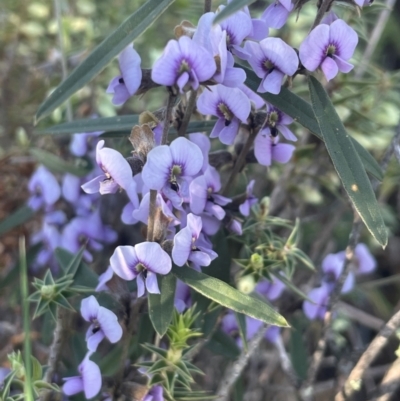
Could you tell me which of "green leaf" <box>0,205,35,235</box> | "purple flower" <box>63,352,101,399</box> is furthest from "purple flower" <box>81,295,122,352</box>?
"green leaf" <box>0,205,35,235</box>

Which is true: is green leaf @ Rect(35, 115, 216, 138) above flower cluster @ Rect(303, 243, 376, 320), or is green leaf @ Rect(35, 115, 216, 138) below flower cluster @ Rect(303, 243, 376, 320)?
above

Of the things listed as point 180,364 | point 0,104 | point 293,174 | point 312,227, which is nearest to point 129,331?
point 180,364

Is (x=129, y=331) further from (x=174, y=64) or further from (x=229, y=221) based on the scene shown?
(x=174, y=64)

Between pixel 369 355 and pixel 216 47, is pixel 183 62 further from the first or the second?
pixel 369 355

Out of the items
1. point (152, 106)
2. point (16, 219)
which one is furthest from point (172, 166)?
point (152, 106)

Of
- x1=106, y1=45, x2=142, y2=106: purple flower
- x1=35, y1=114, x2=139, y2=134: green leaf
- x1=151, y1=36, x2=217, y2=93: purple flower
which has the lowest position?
x1=35, y1=114, x2=139, y2=134: green leaf

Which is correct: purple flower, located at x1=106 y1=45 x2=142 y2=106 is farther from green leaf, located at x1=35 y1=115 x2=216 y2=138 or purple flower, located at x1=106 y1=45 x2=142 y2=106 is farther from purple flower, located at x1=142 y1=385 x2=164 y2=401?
purple flower, located at x1=142 y1=385 x2=164 y2=401
